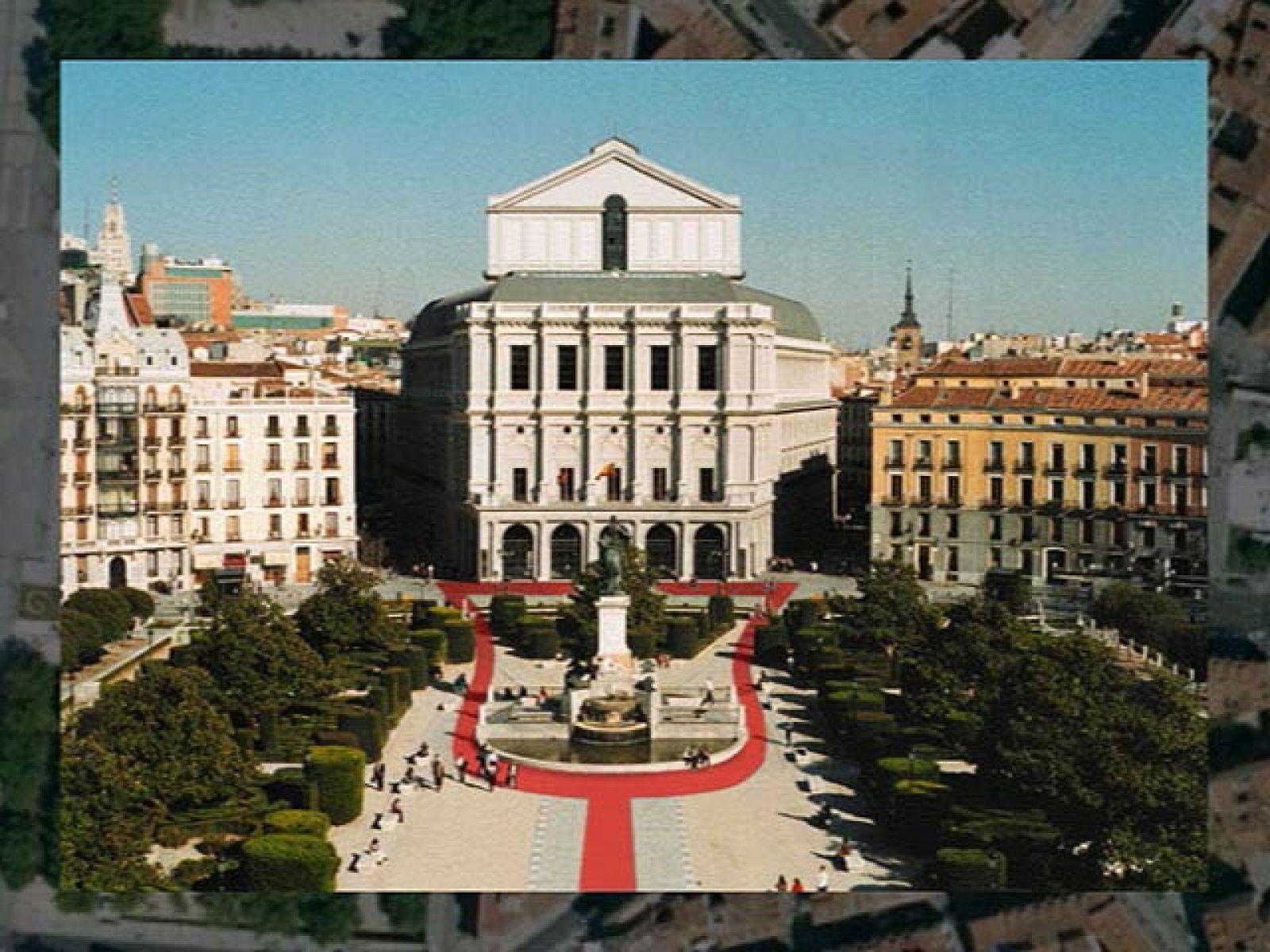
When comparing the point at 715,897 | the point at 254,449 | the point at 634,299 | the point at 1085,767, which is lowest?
the point at 715,897

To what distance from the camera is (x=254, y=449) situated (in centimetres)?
2036

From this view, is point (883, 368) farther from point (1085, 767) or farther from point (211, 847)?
point (211, 847)

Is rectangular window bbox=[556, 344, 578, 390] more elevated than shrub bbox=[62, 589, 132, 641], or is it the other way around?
rectangular window bbox=[556, 344, 578, 390]

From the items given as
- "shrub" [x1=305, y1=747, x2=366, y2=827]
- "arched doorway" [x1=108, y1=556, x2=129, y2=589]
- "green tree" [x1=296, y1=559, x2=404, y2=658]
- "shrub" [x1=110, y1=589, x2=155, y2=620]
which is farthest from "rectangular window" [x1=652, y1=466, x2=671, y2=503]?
Answer: "arched doorway" [x1=108, y1=556, x2=129, y2=589]

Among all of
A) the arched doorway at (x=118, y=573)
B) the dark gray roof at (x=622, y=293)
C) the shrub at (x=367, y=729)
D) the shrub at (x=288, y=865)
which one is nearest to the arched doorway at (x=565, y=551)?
the dark gray roof at (x=622, y=293)

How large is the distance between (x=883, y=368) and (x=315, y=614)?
21.3ft

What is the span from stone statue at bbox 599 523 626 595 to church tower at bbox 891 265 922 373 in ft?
11.4

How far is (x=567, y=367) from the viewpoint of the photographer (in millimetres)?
20781

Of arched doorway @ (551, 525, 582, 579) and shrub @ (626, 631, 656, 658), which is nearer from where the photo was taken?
shrub @ (626, 631, 656, 658)

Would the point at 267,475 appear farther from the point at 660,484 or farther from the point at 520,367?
the point at 660,484

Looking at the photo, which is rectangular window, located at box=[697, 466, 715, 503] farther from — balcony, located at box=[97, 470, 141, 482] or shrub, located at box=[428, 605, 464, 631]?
balcony, located at box=[97, 470, 141, 482]

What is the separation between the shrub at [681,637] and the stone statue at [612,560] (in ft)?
2.58

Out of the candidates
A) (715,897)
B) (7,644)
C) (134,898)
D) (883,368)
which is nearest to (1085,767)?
(715,897)

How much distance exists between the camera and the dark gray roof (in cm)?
2039
